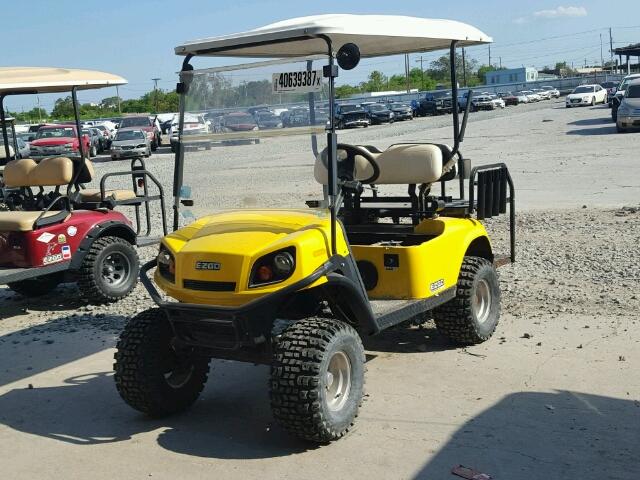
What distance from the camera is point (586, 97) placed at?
157ft

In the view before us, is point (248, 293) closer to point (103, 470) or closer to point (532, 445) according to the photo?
point (103, 470)

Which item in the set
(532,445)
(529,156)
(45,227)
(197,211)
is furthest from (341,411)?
(529,156)

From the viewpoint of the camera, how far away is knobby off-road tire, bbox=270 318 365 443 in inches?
171

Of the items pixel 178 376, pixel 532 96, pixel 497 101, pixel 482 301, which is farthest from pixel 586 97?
pixel 178 376

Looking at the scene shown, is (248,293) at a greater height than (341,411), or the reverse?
(248,293)

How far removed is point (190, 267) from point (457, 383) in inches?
76.9

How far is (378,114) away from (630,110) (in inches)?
855

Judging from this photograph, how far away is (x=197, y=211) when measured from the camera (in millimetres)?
5457

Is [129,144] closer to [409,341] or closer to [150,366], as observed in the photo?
[409,341]

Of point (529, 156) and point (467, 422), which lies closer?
point (467, 422)

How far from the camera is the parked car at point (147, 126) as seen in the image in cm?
3575

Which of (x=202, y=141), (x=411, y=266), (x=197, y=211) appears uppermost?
(x=202, y=141)

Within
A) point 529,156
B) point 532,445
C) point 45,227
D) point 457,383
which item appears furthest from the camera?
point 529,156

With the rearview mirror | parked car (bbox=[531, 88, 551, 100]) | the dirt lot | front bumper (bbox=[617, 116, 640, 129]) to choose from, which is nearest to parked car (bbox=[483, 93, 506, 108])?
parked car (bbox=[531, 88, 551, 100])
